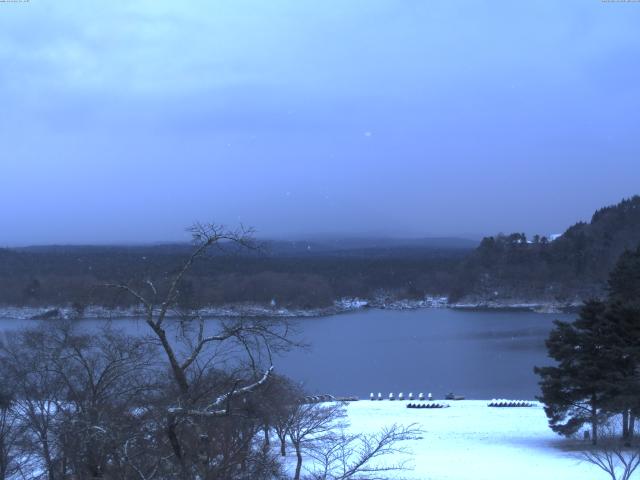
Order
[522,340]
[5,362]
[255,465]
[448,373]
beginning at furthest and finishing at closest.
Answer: [522,340]
[448,373]
[5,362]
[255,465]

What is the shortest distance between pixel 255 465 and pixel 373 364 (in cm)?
2426

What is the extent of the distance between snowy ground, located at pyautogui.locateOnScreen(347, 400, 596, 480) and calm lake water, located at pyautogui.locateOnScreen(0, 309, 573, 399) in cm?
248

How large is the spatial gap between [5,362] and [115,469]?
252 inches

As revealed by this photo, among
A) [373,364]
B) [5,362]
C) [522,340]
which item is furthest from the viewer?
[522,340]

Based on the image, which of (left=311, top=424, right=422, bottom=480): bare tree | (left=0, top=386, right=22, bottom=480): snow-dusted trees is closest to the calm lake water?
(left=311, top=424, right=422, bottom=480): bare tree

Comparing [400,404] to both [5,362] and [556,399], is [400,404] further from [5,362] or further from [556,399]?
[5,362]

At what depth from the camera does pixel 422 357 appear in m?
Result: 29.5

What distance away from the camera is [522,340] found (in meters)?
33.8

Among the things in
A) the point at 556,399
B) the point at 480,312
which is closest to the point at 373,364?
the point at 556,399

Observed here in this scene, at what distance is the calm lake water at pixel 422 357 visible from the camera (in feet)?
76.6

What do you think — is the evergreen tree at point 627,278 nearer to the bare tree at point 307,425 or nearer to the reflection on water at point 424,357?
the reflection on water at point 424,357

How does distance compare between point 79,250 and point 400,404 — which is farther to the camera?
point 79,250

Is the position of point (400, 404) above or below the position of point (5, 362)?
below

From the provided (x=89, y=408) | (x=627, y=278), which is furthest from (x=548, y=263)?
(x=89, y=408)
